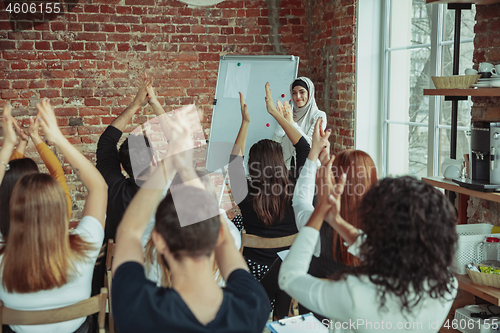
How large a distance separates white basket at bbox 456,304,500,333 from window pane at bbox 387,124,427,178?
110 cm

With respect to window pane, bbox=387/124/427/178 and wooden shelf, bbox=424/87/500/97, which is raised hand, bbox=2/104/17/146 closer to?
wooden shelf, bbox=424/87/500/97

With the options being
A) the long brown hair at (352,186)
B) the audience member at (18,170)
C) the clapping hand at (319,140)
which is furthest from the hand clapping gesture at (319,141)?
the audience member at (18,170)

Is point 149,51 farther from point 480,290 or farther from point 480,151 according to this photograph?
point 480,290

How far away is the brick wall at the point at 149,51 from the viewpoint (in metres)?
3.85

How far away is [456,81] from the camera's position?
7.43 feet

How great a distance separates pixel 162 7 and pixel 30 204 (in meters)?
3.13

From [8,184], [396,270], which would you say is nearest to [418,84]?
[396,270]

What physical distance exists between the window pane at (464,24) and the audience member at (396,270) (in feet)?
6.26

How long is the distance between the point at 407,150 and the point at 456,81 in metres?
1.22

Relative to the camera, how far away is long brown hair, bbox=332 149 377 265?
4.97 feet

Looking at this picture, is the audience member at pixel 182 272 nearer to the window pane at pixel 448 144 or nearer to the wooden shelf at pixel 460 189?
the wooden shelf at pixel 460 189

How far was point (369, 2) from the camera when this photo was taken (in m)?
3.65

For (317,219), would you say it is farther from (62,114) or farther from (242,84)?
(62,114)

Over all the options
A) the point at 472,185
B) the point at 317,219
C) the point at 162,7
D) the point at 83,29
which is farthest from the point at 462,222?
the point at 83,29
